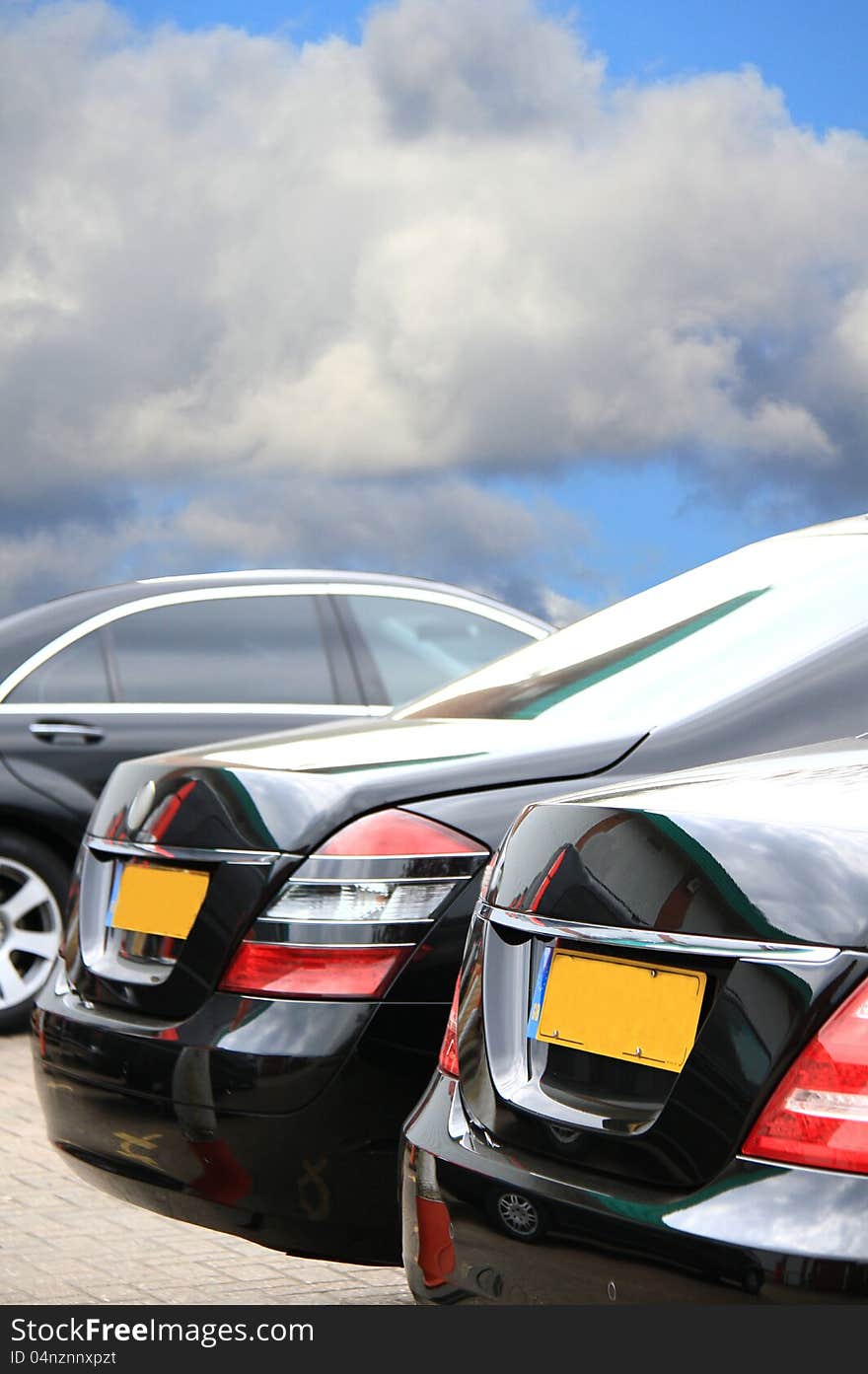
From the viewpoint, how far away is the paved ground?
4039 mm

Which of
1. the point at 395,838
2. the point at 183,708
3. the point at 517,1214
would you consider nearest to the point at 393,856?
the point at 395,838

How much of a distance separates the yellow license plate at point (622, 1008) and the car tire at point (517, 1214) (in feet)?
0.65

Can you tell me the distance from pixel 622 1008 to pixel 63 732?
562cm

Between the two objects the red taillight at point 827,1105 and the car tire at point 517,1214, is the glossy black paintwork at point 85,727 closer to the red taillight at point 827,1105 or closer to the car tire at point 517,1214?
the car tire at point 517,1214

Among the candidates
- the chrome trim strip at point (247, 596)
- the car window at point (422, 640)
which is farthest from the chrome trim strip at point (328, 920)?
the chrome trim strip at point (247, 596)

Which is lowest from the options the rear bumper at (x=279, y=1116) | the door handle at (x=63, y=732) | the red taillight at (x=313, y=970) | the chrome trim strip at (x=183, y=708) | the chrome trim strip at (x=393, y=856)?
the rear bumper at (x=279, y=1116)

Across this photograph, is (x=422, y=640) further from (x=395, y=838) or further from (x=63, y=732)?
(x=395, y=838)

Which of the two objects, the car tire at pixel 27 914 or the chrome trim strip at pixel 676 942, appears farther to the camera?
the car tire at pixel 27 914

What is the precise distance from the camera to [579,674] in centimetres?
386

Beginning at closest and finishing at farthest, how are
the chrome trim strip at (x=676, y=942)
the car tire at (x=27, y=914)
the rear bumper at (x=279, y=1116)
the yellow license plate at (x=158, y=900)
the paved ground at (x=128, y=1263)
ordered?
the chrome trim strip at (x=676, y=942) < the rear bumper at (x=279, y=1116) < the yellow license plate at (x=158, y=900) < the paved ground at (x=128, y=1263) < the car tire at (x=27, y=914)

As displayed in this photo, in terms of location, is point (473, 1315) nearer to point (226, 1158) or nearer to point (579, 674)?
point (226, 1158)

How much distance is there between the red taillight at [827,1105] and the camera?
1876 millimetres

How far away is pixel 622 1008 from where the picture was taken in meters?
2.16

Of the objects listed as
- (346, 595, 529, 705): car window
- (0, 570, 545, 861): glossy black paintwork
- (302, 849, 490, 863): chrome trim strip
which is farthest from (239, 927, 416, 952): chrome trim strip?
(346, 595, 529, 705): car window
